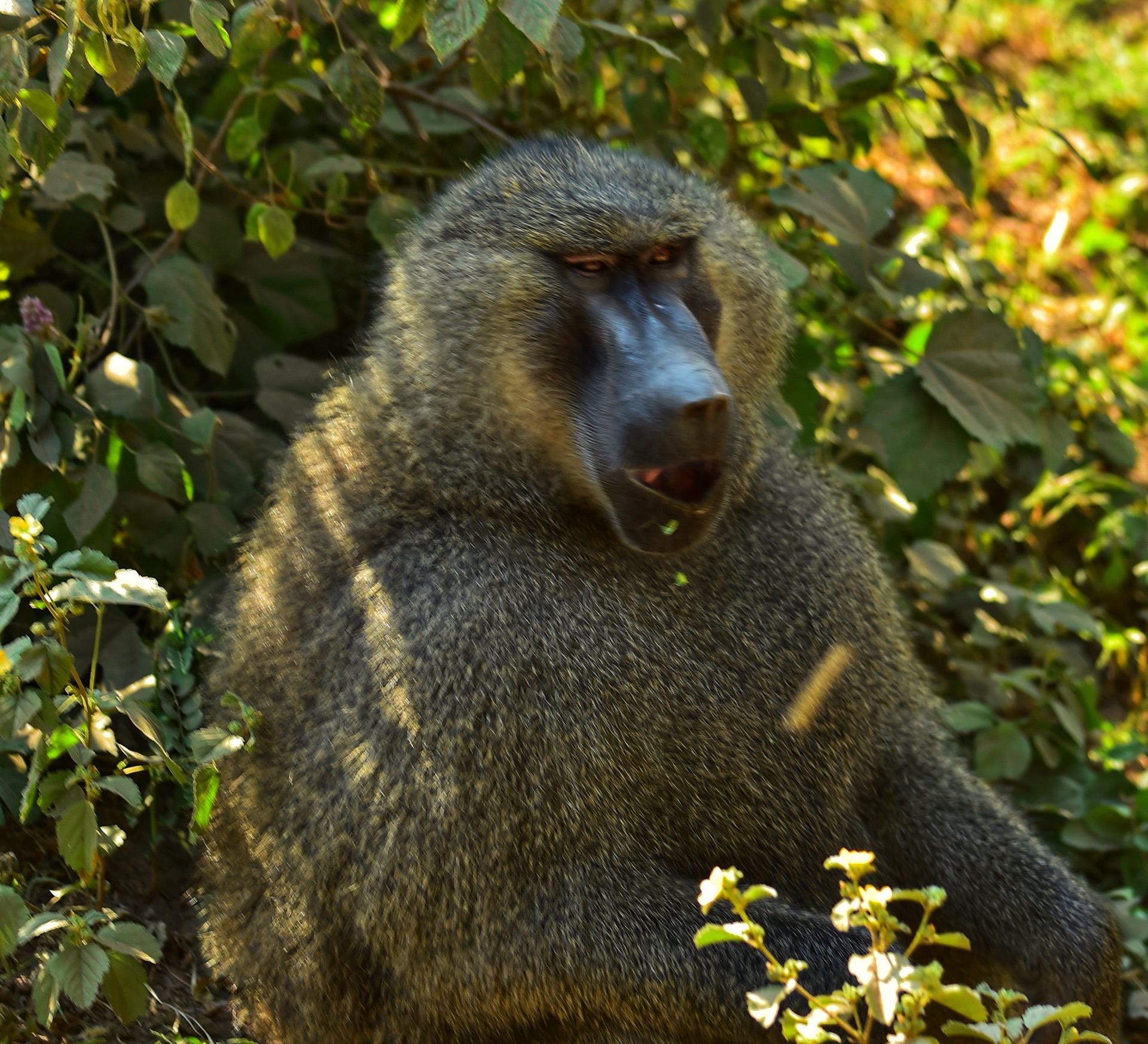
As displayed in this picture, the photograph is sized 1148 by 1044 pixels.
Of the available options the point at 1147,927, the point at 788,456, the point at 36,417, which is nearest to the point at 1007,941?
the point at 1147,927

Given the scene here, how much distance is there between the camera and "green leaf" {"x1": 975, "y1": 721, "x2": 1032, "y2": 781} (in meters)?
3.35

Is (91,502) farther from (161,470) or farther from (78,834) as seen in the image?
(78,834)

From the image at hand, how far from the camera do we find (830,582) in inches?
103

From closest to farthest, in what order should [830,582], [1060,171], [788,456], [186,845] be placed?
[186,845] → [830,582] → [788,456] → [1060,171]

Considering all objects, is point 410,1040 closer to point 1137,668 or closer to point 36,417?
point 36,417

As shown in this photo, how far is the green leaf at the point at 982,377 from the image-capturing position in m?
3.15

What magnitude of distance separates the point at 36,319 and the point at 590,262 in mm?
1192

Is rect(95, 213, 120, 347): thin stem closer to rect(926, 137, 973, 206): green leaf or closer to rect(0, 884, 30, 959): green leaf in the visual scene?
rect(0, 884, 30, 959): green leaf

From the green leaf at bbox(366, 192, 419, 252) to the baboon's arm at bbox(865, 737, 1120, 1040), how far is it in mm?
1719

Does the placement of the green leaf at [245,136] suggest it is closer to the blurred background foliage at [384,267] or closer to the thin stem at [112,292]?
the blurred background foliage at [384,267]

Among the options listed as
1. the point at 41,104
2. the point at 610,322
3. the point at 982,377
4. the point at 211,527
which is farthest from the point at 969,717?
the point at 41,104

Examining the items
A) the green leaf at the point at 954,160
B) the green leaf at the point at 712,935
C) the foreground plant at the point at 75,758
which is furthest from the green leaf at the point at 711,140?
the green leaf at the point at 712,935

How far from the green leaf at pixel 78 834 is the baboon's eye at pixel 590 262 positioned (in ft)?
4.09

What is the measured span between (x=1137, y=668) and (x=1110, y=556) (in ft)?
1.28
